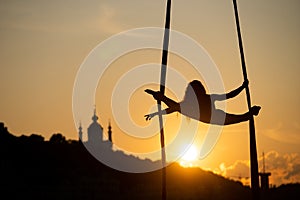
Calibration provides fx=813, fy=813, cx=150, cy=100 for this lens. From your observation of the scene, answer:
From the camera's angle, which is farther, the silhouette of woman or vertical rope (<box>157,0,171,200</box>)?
vertical rope (<box>157,0,171,200</box>)

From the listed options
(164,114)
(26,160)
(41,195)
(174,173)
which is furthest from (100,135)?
(164,114)

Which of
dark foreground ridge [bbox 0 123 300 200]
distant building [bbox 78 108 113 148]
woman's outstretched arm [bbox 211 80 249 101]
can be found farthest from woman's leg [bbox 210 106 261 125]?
distant building [bbox 78 108 113 148]

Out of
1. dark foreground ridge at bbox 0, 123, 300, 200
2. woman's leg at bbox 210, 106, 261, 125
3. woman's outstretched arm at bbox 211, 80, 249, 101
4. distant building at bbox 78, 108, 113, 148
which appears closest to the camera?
woman's outstretched arm at bbox 211, 80, 249, 101

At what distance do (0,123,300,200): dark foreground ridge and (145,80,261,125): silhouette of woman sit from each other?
5340 centimetres

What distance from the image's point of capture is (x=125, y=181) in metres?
106

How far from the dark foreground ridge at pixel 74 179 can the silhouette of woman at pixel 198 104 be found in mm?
53399

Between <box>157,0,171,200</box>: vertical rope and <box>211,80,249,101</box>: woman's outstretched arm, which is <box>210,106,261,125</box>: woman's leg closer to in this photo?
<box>211,80,249,101</box>: woman's outstretched arm

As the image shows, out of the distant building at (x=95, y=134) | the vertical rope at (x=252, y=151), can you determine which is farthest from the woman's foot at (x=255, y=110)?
the distant building at (x=95, y=134)

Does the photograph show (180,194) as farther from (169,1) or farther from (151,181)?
(169,1)

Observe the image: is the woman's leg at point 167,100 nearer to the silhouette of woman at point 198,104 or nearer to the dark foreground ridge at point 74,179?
the silhouette of woman at point 198,104

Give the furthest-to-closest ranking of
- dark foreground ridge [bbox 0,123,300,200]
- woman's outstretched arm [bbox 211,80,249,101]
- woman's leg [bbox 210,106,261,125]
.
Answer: dark foreground ridge [bbox 0,123,300,200] < woman's leg [bbox 210,106,261,125] < woman's outstretched arm [bbox 211,80,249,101]

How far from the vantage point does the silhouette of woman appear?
19125mm

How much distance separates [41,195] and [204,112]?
212ft

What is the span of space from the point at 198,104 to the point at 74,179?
8224cm
